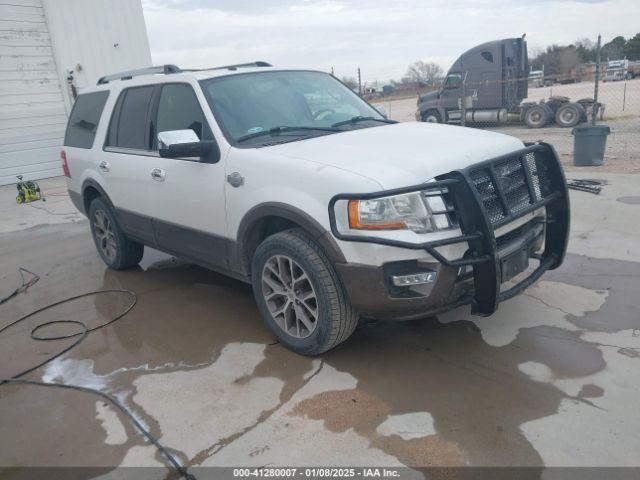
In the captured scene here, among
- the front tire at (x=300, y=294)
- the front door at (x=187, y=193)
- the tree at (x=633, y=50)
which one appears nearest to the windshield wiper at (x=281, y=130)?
the front door at (x=187, y=193)

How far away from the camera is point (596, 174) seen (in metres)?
8.46

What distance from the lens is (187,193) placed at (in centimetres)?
409

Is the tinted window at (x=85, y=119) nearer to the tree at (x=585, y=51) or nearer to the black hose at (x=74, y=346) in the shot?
the black hose at (x=74, y=346)

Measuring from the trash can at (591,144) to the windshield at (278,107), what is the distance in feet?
20.4

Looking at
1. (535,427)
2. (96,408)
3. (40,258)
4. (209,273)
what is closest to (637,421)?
(535,427)

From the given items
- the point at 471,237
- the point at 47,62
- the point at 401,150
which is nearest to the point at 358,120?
the point at 401,150

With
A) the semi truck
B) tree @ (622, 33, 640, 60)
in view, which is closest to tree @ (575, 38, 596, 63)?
tree @ (622, 33, 640, 60)

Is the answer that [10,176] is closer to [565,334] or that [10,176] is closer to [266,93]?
[266,93]

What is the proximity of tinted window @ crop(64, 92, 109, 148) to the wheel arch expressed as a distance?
2650 mm

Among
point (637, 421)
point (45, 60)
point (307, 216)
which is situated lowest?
point (637, 421)

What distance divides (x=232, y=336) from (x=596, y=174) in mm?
7042

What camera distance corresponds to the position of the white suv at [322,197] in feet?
9.62

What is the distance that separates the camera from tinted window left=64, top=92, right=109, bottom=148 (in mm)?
5379

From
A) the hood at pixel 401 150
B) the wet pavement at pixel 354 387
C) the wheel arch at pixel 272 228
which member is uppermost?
the hood at pixel 401 150
